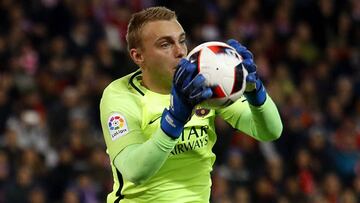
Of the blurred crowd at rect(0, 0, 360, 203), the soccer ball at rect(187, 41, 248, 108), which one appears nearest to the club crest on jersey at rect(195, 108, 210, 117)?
the soccer ball at rect(187, 41, 248, 108)

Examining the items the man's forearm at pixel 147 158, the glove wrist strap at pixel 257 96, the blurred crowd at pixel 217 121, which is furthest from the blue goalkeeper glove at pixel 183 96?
the blurred crowd at pixel 217 121

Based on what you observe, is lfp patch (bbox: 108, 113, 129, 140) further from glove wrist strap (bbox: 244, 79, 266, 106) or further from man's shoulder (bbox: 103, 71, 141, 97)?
glove wrist strap (bbox: 244, 79, 266, 106)

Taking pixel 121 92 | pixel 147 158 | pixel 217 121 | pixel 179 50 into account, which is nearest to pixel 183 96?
pixel 147 158

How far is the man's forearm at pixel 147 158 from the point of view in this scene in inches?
210

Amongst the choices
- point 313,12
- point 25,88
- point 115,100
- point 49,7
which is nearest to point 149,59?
point 115,100

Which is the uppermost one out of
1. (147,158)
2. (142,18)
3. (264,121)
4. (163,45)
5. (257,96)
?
(142,18)

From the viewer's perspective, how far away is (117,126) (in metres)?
5.67

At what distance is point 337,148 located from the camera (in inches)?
582

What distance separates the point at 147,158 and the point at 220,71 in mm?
608

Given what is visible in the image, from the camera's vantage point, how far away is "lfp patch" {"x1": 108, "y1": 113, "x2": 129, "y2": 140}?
5641 millimetres

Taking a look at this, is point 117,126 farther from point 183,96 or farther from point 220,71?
point 220,71

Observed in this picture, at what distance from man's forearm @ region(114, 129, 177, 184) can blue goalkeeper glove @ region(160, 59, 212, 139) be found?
5cm

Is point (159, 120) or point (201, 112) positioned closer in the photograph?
point (159, 120)

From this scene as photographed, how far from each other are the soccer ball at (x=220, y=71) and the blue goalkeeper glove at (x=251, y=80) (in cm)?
3
